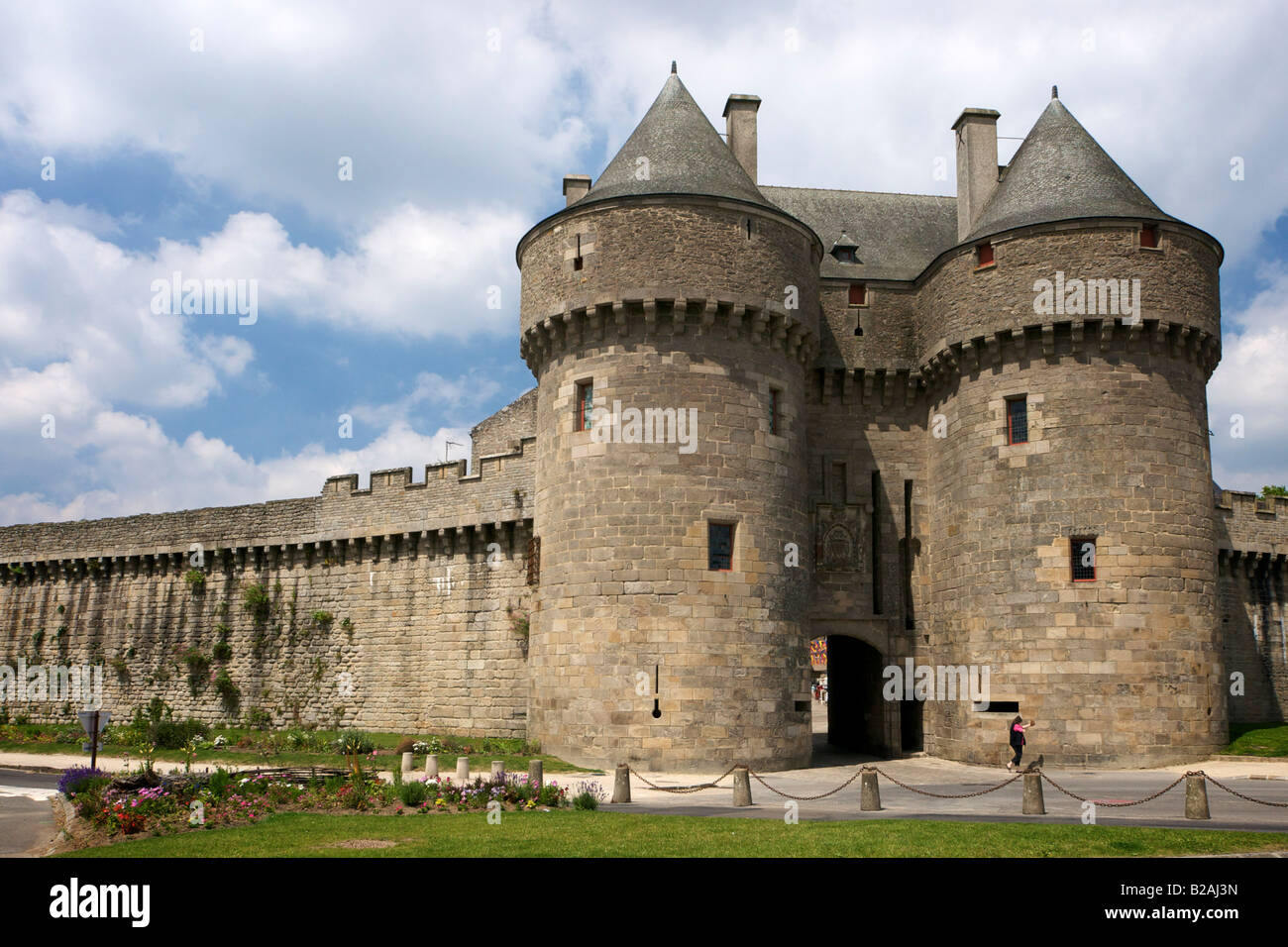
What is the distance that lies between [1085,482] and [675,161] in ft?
38.0

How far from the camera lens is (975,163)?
27.2 m

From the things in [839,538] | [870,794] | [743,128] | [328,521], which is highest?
[743,128]

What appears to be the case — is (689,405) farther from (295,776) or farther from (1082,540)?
(295,776)

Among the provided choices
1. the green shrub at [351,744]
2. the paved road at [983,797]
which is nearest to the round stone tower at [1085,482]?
the paved road at [983,797]

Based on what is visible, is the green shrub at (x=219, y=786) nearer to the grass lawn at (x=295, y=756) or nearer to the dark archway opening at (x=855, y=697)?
the grass lawn at (x=295, y=756)

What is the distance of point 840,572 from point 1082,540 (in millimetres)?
5709

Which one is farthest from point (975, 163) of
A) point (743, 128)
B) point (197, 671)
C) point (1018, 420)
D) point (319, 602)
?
point (197, 671)

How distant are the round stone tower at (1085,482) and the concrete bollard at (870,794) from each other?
807 cm

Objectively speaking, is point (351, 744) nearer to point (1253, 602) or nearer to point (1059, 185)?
point (1059, 185)

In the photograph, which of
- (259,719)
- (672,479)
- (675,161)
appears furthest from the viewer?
(259,719)

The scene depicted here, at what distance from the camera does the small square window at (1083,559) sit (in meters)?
22.2

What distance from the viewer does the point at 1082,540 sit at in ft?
73.5

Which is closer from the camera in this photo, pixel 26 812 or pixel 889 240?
pixel 26 812
